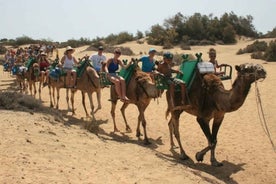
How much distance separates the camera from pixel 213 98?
9438 millimetres

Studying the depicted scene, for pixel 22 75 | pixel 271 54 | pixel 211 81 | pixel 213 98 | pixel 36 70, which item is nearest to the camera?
pixel 213 98

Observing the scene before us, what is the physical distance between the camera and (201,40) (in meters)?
46.4

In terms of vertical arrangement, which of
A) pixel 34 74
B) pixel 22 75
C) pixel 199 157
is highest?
pixel 34 74

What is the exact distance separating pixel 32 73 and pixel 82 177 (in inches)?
478

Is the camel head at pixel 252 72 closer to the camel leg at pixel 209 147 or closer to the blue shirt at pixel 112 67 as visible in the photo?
the camel leg at pixel 209 147

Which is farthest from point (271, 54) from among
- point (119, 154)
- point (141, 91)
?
point (119, 154)

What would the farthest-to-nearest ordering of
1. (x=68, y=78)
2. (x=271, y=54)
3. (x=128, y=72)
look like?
(x=271, y=54) → (x=68, y=78) → (x=128, y=72)

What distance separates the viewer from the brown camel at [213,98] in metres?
8.53

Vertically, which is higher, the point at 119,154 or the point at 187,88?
the point at 187,88

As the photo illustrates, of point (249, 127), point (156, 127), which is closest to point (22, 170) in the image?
point (156, 127)

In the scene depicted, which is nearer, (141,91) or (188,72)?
(188,72)

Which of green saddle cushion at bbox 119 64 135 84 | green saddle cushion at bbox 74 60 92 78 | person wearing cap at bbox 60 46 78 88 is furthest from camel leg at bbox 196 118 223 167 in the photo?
person wearing cap at bbox 60 46 78 88

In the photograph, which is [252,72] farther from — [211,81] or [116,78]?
[116,78]

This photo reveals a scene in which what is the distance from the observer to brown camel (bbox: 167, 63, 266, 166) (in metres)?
8.53
